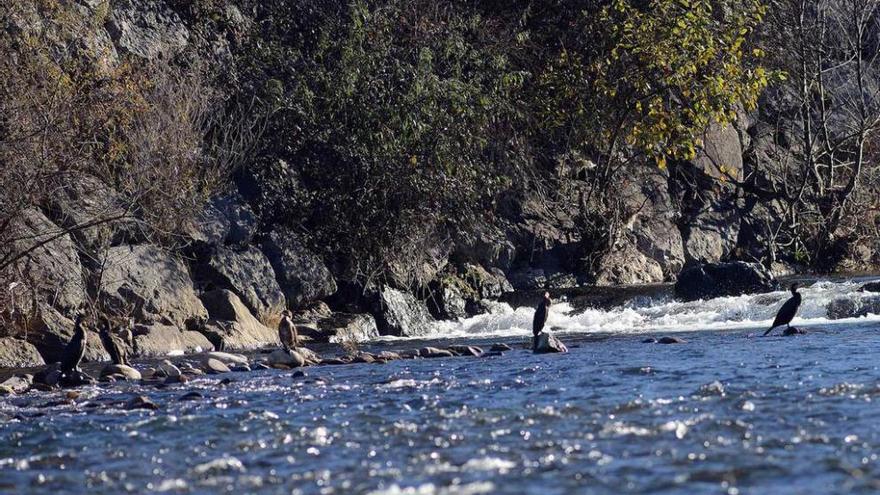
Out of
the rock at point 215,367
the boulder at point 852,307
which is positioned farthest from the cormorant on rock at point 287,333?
the boulder at point 852,307

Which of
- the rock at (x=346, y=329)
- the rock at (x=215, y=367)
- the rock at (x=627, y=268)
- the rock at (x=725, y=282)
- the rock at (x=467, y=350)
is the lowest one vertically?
the rock at (x=467, y=350)

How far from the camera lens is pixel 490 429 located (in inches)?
419

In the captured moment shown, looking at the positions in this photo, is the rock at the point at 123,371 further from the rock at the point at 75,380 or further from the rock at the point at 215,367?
the rock at the point at 215,367

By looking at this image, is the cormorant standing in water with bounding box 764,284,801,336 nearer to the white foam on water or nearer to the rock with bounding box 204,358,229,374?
the white foam on water

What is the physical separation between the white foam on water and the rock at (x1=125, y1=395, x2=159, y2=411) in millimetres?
9868

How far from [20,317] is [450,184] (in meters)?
9.98

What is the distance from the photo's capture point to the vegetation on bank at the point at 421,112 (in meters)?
20.8

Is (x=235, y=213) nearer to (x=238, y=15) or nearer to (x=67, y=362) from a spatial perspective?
(x=238, y=15)

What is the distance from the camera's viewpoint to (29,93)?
705 inches

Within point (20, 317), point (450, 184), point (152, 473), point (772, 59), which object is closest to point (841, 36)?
point (772, 59)

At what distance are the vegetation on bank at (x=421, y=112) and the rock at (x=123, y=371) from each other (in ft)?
8.90

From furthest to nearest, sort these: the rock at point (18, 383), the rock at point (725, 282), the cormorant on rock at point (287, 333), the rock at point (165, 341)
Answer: the rock at point (725, 282)
the rock at point (165, 341)
the cormorant on rock at point (287, 333)
the rock at point (18, 383)

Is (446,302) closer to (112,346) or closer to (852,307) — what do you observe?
(852,307)

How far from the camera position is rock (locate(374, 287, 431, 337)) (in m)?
23.1
